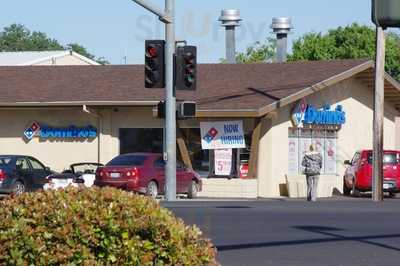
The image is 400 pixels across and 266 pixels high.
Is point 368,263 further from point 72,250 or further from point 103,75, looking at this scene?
point 103,75

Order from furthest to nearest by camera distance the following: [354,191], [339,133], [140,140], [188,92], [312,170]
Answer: [339,133] → [140,140] → [188,92] → [354,191] → [312,170]

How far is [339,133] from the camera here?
42750mm

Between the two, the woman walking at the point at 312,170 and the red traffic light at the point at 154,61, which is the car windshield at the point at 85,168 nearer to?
the woman walking at the point at 312,170

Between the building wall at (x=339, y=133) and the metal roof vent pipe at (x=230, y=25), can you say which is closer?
the building wall at (x=339, y=133)

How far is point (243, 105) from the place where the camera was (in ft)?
120

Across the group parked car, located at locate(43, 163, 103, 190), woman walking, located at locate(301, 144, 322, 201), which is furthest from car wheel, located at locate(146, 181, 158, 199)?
woman walking, located at locate(301, 144, 322, 201)

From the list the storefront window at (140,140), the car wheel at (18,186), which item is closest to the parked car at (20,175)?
the car wheel at (18,186)

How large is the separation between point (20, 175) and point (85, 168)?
548cm

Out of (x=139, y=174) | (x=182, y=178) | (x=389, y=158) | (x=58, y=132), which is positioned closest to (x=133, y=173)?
(x=139, y=174)

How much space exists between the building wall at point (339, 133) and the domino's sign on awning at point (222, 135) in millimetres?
877

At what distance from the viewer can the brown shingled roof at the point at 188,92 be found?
3803 centimetres

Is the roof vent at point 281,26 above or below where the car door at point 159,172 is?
above

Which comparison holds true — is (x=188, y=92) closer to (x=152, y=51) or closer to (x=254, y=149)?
(x=254, y=149)

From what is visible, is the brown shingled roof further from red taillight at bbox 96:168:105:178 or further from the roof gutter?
red taillight at bbox 96:168:105:178
